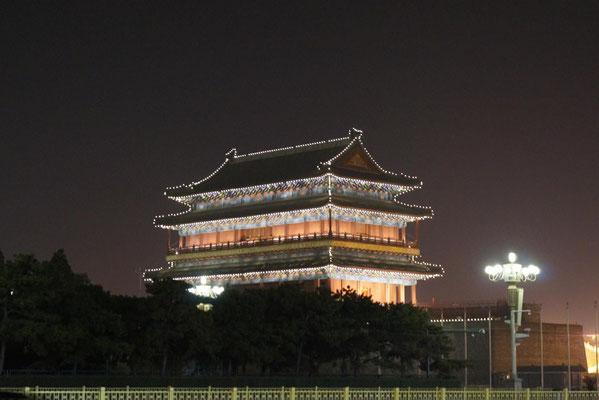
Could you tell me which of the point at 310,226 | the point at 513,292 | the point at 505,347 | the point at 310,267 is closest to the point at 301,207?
the point at 310,226

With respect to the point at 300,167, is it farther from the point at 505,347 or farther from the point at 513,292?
the point at 513,292

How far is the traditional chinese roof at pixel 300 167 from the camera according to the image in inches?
3524

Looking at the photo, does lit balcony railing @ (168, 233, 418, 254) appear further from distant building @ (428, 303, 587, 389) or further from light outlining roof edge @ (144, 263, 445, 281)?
distant building @ (428, 303, 587, 389)

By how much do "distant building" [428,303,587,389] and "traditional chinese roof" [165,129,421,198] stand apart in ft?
41.3

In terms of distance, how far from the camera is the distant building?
83188mm

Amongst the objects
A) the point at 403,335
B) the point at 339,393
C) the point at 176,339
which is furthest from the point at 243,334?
the point at 339,393

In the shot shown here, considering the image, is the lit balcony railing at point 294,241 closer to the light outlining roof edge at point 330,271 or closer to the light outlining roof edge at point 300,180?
the light outlining roof edge at point 330,271

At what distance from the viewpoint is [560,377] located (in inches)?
3305

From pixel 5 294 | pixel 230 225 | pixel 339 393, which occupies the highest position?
pixel 230 225

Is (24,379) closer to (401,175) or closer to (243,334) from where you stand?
(243,334)

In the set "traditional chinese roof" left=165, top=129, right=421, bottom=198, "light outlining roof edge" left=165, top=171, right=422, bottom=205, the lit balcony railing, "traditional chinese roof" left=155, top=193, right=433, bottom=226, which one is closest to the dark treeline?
the lit balcony railing

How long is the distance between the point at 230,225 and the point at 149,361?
3302 centimetres

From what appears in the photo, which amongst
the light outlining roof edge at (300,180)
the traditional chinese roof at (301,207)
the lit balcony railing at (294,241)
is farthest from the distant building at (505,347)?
the light outlining roof edge at (300,180)

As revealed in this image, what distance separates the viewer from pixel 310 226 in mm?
89375
